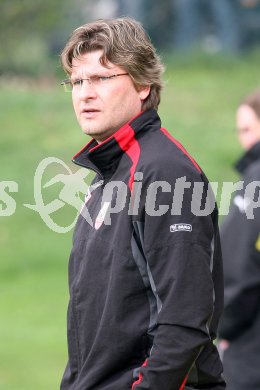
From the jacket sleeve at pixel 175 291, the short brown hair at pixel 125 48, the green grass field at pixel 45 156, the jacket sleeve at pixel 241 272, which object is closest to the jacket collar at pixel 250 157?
the jacket sleeve at pixel 241 272

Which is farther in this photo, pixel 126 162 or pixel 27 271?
pixel 27 271

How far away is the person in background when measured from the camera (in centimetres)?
505

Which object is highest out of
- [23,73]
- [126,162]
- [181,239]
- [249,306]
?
[23,73]

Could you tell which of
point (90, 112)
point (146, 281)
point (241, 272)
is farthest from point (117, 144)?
point (241, 272)

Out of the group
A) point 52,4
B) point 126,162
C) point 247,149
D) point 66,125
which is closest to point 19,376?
point 247,149

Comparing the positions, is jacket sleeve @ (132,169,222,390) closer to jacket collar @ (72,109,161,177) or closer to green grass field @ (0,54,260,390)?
jacket collar @ (72,109,161,177)

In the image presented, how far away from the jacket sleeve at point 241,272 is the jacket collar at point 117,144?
1.75 metres

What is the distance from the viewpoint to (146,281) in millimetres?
3158

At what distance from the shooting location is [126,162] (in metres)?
3.33

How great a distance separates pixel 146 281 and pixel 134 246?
0.11 meters

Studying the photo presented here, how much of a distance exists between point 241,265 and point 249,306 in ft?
0.69

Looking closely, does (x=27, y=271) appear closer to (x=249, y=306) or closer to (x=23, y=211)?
(x=23, y=211)

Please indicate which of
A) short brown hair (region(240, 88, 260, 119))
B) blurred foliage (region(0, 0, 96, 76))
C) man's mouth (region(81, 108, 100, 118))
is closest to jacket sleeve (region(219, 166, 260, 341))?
short brown hair (region(240, 88, 260, 119))

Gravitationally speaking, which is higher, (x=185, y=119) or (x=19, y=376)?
(x=185, y=119)
